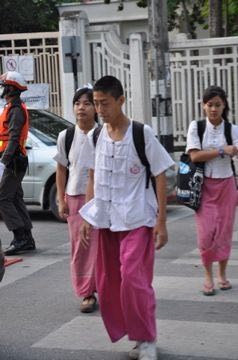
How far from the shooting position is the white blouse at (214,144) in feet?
21.4

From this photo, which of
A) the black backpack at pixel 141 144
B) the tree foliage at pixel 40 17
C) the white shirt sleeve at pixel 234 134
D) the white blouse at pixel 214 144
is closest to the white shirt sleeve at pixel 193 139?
the white blouse at pixel 214 144

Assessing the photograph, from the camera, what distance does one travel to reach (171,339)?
537cm

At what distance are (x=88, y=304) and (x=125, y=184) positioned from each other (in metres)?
1.60

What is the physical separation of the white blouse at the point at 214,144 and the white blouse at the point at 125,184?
1667 mm

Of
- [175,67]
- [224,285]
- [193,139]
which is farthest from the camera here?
[175,67]

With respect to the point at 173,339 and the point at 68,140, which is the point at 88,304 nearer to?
the point at 173,339

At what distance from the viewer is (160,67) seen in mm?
13078

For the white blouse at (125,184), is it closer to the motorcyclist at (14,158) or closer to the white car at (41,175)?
the motorcyclist at (14,158)

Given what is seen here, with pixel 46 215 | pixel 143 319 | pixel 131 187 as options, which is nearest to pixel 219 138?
pixel 131 187

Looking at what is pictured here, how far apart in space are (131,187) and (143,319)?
83cm

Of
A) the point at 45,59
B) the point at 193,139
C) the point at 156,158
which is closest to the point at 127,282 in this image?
the point at 156,158

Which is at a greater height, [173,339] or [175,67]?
[175,67]

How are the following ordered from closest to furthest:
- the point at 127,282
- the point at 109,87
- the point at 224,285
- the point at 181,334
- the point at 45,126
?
the point at 127,282, the point at 109,87, the point at 181,334, the point at 224,285, the point at 45,126

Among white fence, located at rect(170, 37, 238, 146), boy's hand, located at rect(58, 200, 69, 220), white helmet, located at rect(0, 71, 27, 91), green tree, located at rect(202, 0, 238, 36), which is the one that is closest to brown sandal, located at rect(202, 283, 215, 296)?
boy's hand, located at rect(58, 200, 69, 220)
